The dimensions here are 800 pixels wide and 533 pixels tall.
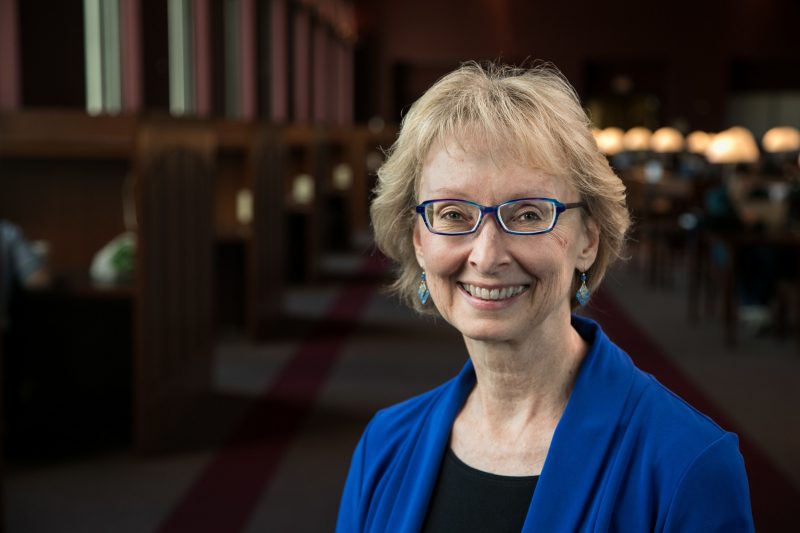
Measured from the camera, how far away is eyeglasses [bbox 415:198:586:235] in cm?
139

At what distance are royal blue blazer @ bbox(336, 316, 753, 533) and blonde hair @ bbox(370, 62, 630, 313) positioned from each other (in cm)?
20

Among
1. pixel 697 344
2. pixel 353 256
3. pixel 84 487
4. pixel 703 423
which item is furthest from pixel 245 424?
pixel 353 256

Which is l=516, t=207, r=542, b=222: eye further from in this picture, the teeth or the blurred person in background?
the blurred person in background

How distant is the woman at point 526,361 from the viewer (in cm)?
129

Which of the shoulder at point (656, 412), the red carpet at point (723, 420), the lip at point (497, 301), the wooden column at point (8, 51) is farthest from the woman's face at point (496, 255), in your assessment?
the wooden column at point (8, 51)

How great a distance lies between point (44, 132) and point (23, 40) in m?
1.74

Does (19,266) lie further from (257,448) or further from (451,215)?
(451,215)

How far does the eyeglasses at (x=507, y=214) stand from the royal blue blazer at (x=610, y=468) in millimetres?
213

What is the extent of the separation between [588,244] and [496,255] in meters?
0.19

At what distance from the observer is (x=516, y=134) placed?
4.51 feet

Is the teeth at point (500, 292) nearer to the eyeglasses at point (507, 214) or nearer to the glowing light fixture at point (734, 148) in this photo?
the eyeglasses at point (507, 214)

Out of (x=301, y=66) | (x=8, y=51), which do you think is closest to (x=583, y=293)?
(x=8, y=51)

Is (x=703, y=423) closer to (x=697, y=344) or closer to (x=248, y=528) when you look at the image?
(x=248, y=528)

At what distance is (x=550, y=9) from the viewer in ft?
70.4
